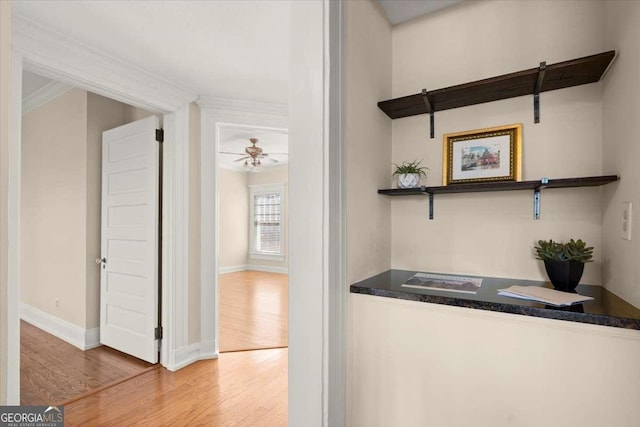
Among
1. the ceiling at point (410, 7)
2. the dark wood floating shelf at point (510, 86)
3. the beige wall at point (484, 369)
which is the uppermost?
the ceiling at point (410, 7)

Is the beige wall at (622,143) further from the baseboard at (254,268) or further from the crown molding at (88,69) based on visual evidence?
the baseboard at (254,268)

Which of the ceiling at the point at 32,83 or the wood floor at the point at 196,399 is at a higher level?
the ceiling at the point at 32,83

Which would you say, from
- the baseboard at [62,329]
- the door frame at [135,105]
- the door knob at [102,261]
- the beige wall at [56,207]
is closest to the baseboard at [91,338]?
the baseboard at [62,329]

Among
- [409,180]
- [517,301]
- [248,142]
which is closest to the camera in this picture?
[517,301]

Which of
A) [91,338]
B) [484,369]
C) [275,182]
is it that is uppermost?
[275,182]

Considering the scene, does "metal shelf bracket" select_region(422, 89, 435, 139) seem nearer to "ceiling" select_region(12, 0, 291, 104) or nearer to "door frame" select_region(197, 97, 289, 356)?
"ceiling" select_region(12, 0, 291, 104)

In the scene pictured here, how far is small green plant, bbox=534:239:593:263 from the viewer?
4.16ft

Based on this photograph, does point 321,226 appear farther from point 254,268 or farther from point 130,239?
point 254,268

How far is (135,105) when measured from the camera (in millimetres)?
2617

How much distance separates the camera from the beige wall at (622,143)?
3.46 ft

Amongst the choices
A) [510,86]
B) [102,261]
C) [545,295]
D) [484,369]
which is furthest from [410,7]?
[102,261]

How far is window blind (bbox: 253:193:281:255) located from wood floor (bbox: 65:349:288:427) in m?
5.10

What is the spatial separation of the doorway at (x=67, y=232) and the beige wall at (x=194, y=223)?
0.55 m

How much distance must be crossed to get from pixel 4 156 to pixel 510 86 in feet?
5.73
